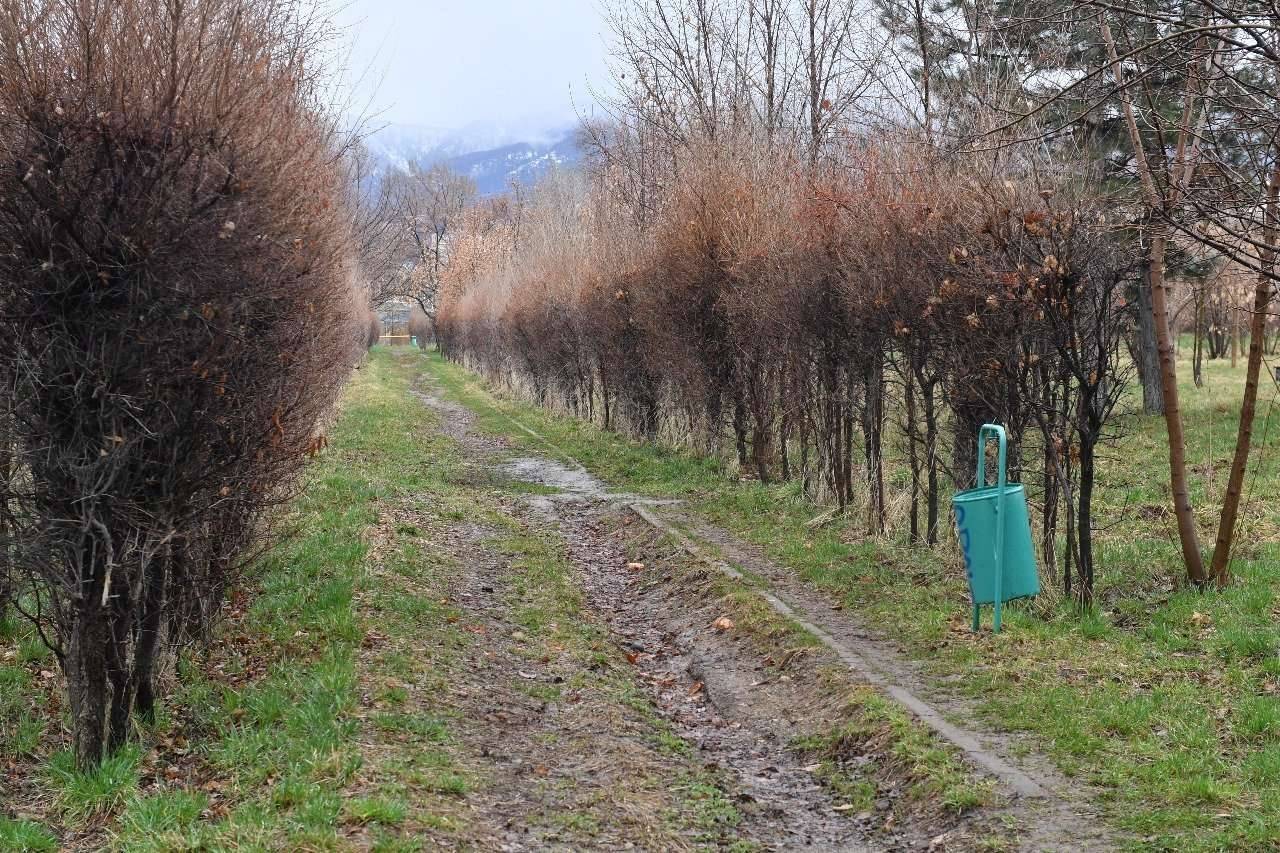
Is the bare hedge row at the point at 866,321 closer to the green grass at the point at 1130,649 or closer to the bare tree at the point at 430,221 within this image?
the green grass at the point at 1130,649

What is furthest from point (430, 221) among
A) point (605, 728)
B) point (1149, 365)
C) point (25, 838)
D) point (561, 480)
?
point (25, 838)

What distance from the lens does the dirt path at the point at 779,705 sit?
4.91 metres

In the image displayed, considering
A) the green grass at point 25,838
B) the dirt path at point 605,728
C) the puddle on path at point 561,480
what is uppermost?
the puddle on path at point 561,480

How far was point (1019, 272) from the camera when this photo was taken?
24.7 feet

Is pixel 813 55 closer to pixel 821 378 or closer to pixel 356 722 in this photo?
pixel 821 378

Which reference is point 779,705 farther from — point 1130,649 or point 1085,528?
point 1085,528

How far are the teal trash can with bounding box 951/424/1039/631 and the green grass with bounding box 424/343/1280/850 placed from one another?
1.20ft

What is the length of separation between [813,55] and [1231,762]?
15638 mm

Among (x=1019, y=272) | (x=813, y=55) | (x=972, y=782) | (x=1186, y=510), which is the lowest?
(x=972, y=782)

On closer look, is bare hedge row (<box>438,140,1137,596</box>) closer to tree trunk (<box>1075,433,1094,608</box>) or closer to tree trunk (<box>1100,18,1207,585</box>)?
tree trunk (<box>1075,433,1094,608</box>)

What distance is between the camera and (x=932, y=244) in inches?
359

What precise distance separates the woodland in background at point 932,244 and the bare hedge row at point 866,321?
36mm

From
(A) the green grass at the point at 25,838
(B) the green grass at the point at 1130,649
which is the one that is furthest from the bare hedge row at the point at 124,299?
(B) the green grass at the point at 1130,649

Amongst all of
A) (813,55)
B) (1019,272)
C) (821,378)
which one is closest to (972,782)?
(1019,272)
